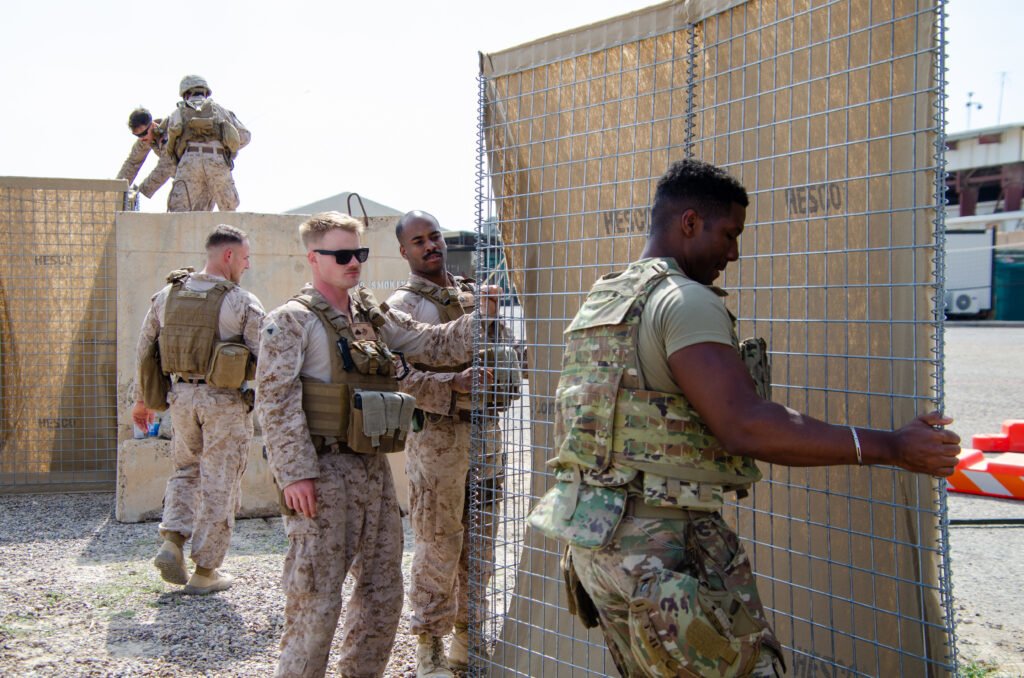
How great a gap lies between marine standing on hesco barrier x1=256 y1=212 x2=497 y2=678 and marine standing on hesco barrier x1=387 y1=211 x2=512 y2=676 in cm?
35

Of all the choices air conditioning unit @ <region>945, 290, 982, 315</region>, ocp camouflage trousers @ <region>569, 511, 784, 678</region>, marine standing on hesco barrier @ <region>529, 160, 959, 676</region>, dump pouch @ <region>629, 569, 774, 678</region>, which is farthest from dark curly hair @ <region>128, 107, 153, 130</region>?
air conditioning unit @ <region>945, 290, 982, 315</region>

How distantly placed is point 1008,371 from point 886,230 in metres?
14.2

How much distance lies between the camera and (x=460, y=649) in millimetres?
4168

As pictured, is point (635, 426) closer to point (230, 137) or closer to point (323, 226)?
point (323, 226)

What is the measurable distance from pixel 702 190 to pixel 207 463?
→ 163 inches

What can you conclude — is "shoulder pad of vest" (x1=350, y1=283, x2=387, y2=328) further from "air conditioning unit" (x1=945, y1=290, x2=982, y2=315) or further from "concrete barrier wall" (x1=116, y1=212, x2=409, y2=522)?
"air conditioning unit" (x1=945, y1=290, x2=982, y2=315)

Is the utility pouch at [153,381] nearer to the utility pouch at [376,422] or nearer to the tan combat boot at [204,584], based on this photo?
the tan combat boot at [204,584]

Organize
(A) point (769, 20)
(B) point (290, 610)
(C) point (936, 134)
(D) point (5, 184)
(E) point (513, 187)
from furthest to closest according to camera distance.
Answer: (D) point (5, 184) → (E) point (513, 187) → (B) point (290, 610) → (A) point (769, 20) → (C) point (936, 134)

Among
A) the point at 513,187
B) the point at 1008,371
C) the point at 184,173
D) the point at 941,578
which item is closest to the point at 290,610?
the point at 513,187

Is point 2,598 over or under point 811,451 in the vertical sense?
under

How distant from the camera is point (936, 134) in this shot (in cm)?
241

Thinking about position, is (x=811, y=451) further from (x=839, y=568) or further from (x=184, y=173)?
(x=184, y=173)

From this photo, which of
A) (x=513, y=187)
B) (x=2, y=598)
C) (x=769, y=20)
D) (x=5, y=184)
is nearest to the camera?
(x=769, y=20)

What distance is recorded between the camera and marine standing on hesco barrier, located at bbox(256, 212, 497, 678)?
3301 mm
